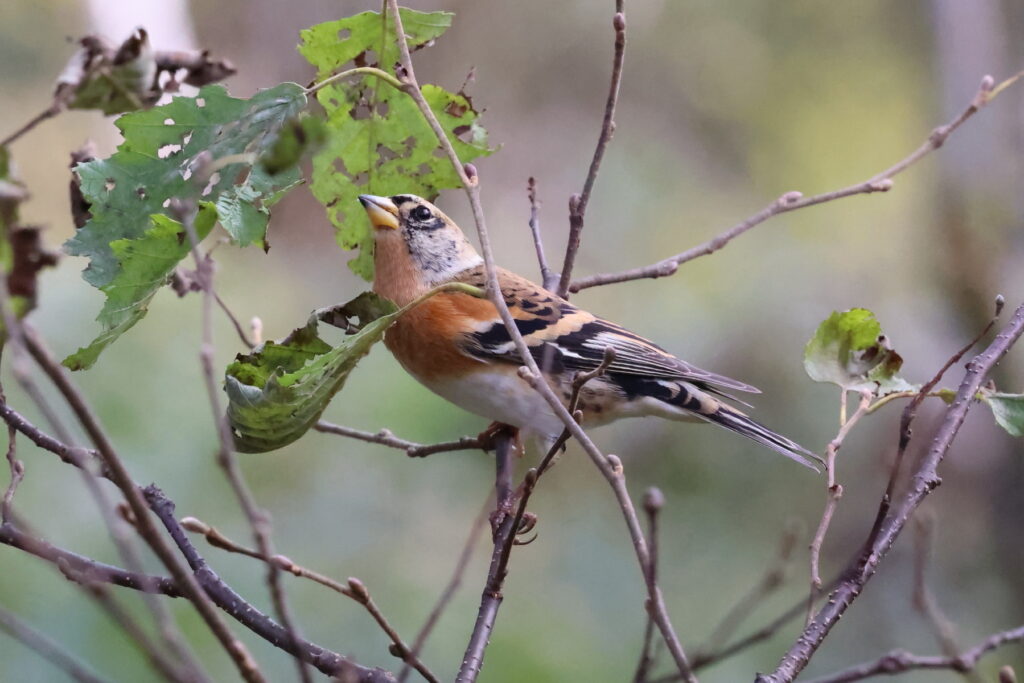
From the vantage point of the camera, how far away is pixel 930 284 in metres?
4.88

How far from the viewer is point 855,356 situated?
1.56 metres

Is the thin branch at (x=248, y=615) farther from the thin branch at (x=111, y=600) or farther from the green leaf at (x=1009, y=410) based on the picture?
the green leaf at (x=1009, y=410)

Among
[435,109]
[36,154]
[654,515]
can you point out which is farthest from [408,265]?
[36,154]

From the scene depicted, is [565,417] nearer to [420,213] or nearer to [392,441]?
[392,441]

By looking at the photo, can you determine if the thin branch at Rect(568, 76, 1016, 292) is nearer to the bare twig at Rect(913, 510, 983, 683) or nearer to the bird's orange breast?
the bare twig at Rect(913, 510, 983, 683)

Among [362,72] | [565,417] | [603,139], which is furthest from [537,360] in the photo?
[565,417]

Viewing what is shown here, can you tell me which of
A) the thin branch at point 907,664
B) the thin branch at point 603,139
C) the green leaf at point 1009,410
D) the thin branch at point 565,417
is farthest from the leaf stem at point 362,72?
the green leaf at point 1009,410

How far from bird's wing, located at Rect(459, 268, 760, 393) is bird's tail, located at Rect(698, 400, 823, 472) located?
7 centimetres

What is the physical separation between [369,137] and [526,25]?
495 cm

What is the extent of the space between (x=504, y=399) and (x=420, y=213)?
0.55 m

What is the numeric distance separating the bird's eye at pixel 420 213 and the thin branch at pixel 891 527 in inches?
53.3

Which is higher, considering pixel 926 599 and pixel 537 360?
pixel 537 360

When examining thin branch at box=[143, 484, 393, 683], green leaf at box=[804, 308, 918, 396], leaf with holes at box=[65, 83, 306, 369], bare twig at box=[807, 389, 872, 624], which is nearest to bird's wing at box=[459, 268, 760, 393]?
green leaf at box=[804, 308, 918, 396]

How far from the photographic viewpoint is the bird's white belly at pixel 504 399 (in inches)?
86.0
